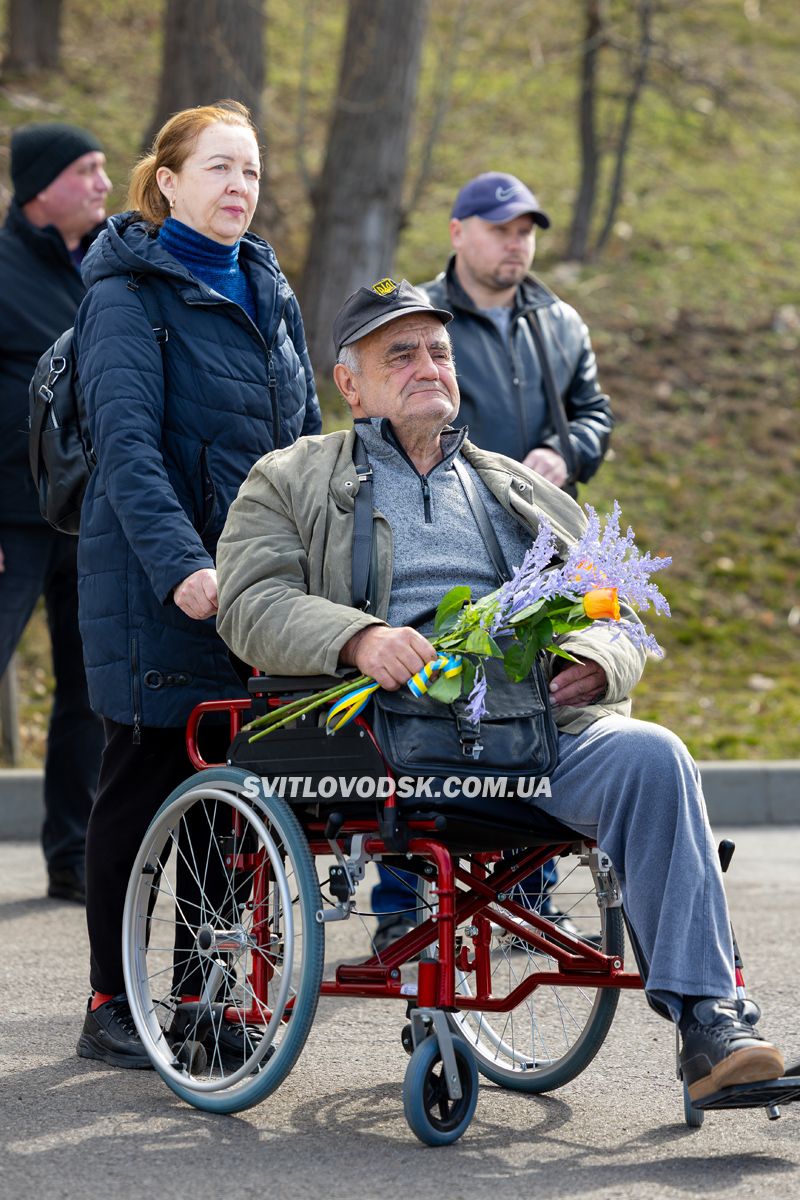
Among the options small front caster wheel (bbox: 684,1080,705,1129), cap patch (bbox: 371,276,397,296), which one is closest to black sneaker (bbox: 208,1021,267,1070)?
small front caster wheel (bbox: 684,1080,705,1129)

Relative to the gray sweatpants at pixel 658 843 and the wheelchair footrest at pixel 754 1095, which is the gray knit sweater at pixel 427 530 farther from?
the wheelchair footrest at pixel 754 1095

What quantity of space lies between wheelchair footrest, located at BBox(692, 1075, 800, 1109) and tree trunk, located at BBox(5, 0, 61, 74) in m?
16.1

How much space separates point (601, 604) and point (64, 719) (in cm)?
311

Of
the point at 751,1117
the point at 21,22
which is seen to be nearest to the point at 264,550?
the point at 751,1117

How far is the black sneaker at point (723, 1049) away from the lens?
11.0 feet

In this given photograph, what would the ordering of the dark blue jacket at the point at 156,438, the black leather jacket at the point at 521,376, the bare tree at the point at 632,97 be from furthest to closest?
1. the bare tree at the point at 632,97
2. the black leather jacket at the point at 521,376
3. the dark blue jacket at the point at 156,438

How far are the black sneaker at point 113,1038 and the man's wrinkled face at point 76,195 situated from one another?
2847mm

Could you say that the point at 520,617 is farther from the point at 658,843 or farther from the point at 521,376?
the point at 521,376

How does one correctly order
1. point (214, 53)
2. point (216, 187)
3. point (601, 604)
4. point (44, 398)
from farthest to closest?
point (214, 53) < point (44, 398) < point (216, 187) < point (601, 604)

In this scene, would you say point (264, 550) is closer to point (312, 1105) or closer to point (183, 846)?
point (183, 846)

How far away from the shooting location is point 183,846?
4434 mm

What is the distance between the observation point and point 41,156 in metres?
6.04

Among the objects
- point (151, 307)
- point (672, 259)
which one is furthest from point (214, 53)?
point (151, 307)

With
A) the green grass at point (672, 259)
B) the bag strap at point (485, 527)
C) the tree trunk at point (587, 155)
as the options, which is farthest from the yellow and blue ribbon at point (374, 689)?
the tree trunk at point (587, 155)
